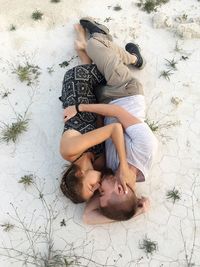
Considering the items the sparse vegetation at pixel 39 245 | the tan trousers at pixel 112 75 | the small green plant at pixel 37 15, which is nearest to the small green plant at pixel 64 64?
the tan trousers at pixel 112 75

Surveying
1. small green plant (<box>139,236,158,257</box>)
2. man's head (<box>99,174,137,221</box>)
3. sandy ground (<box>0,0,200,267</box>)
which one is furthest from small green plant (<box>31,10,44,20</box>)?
small green plant (<box>139,236,158,257</box>)

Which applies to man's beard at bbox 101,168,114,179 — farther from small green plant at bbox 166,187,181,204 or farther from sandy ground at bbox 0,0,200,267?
small green plant at bbox 166,187,181,204

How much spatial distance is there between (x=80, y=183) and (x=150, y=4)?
8.87 ft

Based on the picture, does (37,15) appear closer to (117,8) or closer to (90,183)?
(117,8)

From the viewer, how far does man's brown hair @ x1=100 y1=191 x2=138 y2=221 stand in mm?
3439

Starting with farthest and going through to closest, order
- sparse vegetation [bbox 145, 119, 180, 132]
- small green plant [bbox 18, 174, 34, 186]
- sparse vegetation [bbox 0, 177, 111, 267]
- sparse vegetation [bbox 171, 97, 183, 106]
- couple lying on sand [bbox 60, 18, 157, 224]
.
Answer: sparse vegetation [bbox 171, 97, 183, 106] < sparse vegetation [bbox 145, 119, 180, 132] < small green plant [bbox 18, 174, 34, 186] < sparse vegetation [bbox 0, 177, 111, 267] < couple lying on sand [bbox 60, 18, 157, 224]

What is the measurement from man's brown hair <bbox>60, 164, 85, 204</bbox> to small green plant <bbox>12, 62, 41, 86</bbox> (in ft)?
4.87

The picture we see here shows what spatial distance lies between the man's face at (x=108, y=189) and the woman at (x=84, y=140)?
0.18ft

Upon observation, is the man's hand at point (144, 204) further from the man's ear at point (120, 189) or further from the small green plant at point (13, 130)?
the small green plant at point (13, 130)

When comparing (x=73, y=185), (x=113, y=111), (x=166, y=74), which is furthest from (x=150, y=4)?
(x=73, y=185)

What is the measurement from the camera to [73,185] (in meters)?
3.52

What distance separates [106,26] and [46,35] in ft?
2.32

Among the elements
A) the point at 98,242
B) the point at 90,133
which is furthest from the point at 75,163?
the point at 98,242

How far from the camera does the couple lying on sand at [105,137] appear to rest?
354 cm
